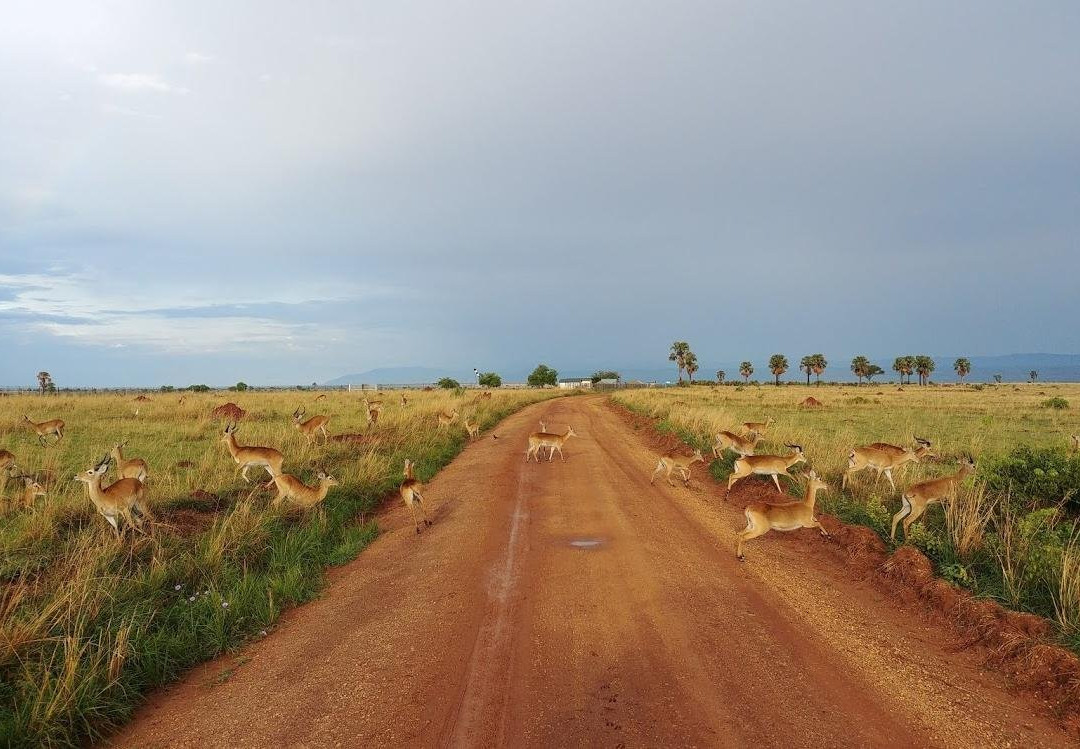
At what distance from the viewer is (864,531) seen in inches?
361

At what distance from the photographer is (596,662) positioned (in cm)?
568

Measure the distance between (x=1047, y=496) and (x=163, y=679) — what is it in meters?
12.7

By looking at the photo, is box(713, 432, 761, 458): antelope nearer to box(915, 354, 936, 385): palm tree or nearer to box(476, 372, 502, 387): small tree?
box(476, 372, 502, 387): small tree

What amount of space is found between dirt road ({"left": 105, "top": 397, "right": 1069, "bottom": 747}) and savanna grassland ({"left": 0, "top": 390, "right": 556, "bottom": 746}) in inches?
17.3

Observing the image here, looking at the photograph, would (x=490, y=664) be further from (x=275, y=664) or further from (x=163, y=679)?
(x=163, y=679)

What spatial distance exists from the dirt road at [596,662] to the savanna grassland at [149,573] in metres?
0.44

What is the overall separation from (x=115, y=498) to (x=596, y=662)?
26.9 ft

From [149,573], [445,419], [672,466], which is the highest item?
[445,419]

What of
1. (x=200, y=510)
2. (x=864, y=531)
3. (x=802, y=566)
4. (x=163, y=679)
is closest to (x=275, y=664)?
(x=163, y=679)

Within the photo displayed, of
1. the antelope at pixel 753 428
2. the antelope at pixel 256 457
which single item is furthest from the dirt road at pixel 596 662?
the antelope at pixel 753 428

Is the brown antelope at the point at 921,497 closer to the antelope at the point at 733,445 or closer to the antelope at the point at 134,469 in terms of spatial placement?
the antelope at the point at 733,445

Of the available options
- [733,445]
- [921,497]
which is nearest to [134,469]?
[733,445]

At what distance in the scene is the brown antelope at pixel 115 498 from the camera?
29.1 feet

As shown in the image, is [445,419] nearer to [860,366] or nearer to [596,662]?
[596,662]
